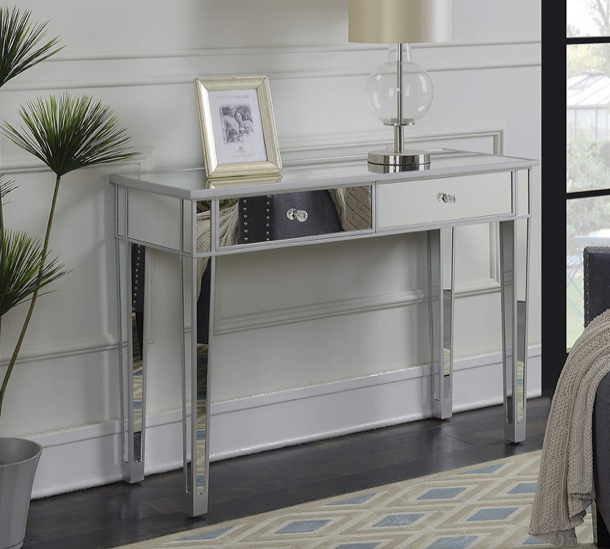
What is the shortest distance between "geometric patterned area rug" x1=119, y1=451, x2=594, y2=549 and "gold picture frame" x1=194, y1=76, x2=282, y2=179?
91cm

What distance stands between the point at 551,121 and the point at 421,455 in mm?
1316

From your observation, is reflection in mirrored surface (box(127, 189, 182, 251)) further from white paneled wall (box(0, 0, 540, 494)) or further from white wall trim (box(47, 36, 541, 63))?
white wall trim (box(47, 36, 541, 63))

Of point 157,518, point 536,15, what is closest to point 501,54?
point 536,15

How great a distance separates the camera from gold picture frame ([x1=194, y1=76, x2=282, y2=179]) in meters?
2.76

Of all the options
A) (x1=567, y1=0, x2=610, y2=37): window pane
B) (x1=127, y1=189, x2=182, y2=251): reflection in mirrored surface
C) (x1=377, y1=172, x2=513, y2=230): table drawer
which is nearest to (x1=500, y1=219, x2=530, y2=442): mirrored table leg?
(x1=377, y1=172, x2=513, y2=230): table drawer

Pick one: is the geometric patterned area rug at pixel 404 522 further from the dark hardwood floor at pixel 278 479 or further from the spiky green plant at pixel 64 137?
the spiky green plant at pixel 64 137

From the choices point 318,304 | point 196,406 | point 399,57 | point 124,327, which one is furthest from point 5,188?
point 399,57

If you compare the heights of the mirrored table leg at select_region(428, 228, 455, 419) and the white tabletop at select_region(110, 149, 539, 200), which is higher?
the white tabletop at select_region(110, 149, 539, 200)

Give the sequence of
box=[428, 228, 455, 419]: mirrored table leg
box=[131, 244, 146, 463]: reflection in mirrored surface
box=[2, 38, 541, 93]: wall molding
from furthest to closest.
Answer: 1. box=[428, 228, 455, 419]: mirrored table leg
2. box=[131, 244, 146, 463]: reflection in mirrored surface
3. box=[2, 38, 541, 93]: wall molding

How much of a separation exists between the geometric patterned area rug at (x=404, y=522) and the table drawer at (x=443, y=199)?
73 cm

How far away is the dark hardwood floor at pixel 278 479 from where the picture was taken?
8.59ft

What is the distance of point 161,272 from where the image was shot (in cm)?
296

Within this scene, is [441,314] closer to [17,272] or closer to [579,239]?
[579,239]

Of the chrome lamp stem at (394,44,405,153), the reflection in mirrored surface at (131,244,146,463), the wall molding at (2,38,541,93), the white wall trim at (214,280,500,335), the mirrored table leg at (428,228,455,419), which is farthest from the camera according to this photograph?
the mirrored table leg at (428,228,455,419)
